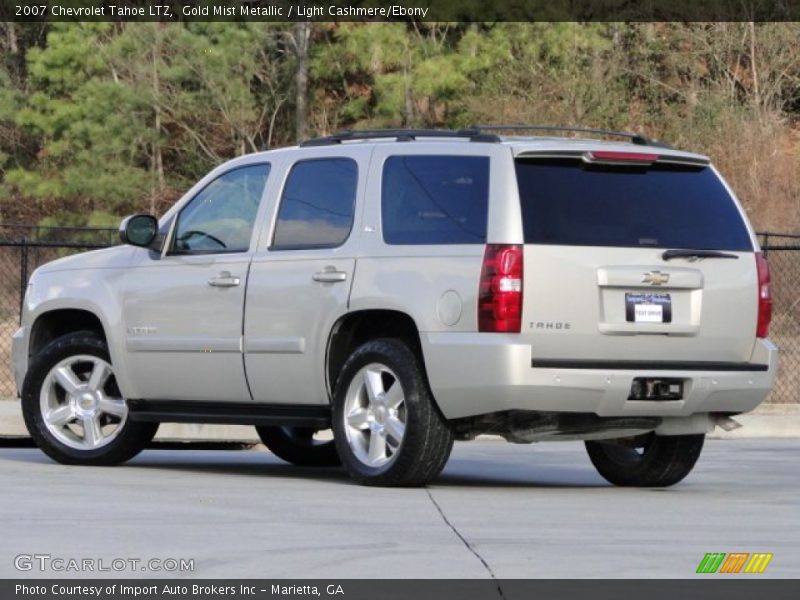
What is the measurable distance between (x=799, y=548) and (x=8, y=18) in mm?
54434

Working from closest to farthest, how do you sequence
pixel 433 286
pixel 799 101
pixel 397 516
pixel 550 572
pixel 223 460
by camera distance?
pixel 550 572 → pixel 397 516 → pixel 433 286 → pixel 223 460 → pixel 799 101

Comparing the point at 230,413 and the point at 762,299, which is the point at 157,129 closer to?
the point at 230,413

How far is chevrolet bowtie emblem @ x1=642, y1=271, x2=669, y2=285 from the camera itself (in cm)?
1109

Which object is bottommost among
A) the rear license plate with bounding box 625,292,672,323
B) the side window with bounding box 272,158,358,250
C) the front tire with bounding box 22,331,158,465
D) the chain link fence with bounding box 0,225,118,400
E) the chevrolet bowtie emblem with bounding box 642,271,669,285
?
the chain link fence with bounding box 0,225,118,400

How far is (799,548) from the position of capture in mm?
8820

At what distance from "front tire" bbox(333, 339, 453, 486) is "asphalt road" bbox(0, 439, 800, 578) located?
150mm

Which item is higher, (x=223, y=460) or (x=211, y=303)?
(x=211, y=303)

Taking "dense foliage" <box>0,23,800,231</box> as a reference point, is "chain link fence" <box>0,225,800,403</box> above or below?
below

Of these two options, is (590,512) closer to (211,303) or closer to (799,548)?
(799,548)

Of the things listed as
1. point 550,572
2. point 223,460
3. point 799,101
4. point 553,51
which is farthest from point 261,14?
point 550,572

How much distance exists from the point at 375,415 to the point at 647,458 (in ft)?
6.63

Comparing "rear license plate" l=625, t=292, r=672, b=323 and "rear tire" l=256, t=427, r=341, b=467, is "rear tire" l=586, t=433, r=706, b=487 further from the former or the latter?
"rear tire" l=256, t=427, r=341, b=467
